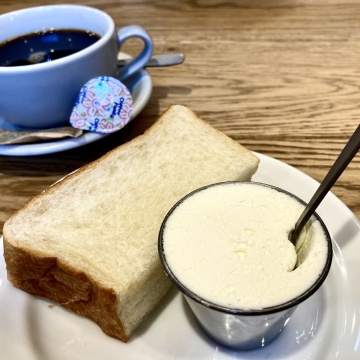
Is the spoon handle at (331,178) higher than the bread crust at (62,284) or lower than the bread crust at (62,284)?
higher

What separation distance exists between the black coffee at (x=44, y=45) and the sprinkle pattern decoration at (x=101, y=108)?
0.19 metres

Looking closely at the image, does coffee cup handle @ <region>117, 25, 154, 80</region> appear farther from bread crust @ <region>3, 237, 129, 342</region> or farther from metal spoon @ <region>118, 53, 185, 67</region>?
bread crust @ <region>3, 237, 129, 342</region>

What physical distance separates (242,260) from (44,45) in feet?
3.09

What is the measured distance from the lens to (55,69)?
1.08 meters

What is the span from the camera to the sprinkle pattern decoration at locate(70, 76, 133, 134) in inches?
43.8

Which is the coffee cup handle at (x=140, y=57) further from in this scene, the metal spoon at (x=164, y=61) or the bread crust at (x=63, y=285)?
the bread crust at (x=63, y=285)

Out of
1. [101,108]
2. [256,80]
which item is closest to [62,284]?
[101,108]

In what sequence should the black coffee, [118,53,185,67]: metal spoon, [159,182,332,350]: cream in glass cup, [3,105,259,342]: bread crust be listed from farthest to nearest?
[118,53,185,67]: metal spoon → the black coffee → [3,105,259,342]: bread crust → [159,182,332,350]: cream in glass cup

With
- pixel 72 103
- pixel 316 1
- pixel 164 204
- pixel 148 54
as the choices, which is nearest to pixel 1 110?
pixel 72 103

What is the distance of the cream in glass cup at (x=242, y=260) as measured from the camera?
2.12 ft

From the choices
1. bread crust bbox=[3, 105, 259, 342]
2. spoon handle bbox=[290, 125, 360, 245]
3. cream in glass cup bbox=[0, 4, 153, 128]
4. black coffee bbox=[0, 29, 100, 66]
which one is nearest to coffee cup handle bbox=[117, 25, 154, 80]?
cream in glass cup bbox=[0, 4, 153, 128]

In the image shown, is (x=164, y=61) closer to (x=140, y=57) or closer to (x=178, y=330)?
(x=140, y=57)

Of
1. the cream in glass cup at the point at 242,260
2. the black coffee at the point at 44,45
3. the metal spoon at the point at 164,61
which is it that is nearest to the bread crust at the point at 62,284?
the cream in glass cup at the point at 242,260

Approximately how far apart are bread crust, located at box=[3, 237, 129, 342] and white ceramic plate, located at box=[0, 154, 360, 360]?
0.06 ft
